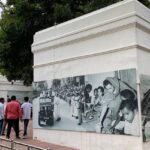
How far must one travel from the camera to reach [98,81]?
35.2 ft

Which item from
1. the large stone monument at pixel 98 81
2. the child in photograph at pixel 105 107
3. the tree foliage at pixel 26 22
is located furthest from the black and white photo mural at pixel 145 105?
the tree foliage at pixel 26 22

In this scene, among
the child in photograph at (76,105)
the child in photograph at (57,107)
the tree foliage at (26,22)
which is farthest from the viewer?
the tree foliage at (26,22)

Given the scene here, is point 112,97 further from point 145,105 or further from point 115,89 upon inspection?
point 145,105

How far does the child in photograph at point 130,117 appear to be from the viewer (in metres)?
9.58

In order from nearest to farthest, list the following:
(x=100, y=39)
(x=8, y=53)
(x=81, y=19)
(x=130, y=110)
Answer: (x=130, y=110)
(x=100, y=39)
(x=81, y=19)
(x=8, y=53)

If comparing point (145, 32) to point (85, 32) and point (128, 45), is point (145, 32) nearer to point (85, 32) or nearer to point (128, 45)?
point (128, 45)

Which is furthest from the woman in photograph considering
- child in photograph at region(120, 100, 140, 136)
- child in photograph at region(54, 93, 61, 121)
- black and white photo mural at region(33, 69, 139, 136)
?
child in photograph at region(54, 93, 61, 121)

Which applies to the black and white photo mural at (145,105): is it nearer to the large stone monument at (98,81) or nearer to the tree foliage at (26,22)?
the large stone monument at (98,81)

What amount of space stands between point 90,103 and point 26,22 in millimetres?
7060

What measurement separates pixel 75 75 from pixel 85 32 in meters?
1.47

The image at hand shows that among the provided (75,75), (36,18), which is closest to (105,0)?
(36,18)

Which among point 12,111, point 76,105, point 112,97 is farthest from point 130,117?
point 12,111

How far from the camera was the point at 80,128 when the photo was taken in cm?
1115

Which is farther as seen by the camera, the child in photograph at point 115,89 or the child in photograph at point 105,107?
the child in photograph at point 105,107
